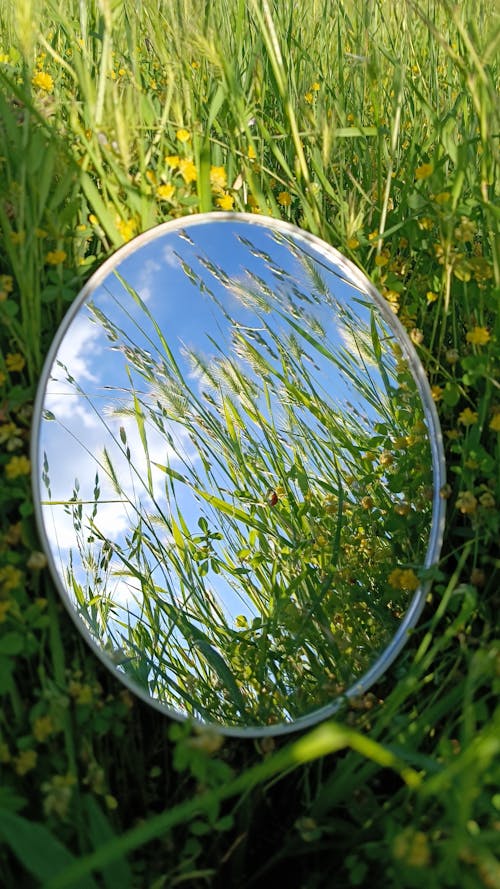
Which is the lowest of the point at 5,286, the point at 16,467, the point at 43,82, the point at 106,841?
the point at 106,841

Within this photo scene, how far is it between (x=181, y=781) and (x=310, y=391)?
752 millimetres

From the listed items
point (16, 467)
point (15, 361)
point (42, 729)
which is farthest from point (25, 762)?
point (15, 361)

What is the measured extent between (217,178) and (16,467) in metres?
0.65

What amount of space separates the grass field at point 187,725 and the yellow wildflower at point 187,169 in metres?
0.02

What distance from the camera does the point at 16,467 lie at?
1237mm

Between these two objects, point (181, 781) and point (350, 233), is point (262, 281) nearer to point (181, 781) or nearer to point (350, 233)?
point (350, 233)

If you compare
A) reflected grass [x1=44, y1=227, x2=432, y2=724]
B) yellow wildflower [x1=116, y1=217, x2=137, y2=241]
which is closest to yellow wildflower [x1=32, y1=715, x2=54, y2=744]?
reflected grass [x1=44, y1=227, x2=432, y2=724]

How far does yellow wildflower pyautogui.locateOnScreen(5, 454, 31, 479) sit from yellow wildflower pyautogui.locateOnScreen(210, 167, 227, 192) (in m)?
0.63

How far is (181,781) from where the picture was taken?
4.03 feet

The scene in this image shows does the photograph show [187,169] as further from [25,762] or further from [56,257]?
[25,762]

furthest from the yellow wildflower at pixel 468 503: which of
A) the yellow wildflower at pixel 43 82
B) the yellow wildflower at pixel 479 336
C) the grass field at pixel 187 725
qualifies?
the yellow wildflower at pixel 43 82

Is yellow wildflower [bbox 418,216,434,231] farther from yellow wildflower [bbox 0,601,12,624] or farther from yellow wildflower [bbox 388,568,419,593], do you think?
yellow wildflower [bbox 0,601,12,624]

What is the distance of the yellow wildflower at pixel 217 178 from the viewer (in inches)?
59.2

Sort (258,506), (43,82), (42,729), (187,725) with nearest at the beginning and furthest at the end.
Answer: (187,725)
(42,729)
(258,506)
(43,82)
